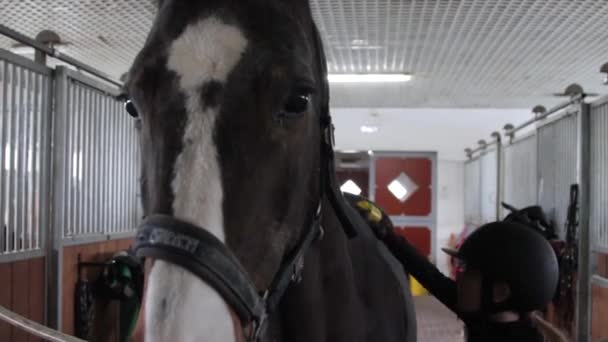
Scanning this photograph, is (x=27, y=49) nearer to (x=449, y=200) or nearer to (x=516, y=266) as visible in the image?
(x=516, y=266)

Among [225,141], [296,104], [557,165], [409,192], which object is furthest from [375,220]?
[409,192]

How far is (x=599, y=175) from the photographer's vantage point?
8.45 ft

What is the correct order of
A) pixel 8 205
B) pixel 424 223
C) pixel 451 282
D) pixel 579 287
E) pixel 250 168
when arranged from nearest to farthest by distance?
pixel 250 168 → pixel 451 282 → pixel 8 205 → pixel 579 287 → pixel 424 223

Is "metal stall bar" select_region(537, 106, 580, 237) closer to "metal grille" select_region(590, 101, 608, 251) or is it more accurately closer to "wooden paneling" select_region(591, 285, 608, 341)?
"metal grille" select_region(590, 101, 608, 251)

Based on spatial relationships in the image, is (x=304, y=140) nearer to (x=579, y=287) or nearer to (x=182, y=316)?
(x=182, y=316)

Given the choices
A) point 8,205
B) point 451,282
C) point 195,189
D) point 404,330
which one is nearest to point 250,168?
point 195,189

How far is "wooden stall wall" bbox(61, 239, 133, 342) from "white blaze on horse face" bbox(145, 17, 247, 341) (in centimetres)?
170

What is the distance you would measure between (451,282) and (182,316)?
128cm

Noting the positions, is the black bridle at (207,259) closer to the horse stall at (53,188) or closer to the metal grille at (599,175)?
the horse stall at (53,188)

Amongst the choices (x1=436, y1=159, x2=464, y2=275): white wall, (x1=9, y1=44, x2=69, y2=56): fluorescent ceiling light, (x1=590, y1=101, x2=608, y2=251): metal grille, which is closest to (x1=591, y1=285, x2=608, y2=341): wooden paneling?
(x1=590, y1=101, x2=608, y2=251): metal grille

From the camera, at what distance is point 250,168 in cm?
78

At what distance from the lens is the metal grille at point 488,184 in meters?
5.37

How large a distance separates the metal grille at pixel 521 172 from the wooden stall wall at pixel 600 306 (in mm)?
1152

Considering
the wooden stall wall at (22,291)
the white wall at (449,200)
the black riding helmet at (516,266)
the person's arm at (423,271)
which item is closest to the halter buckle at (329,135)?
the black riding helmet at (516,266)
